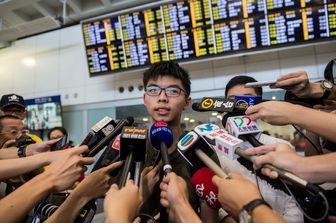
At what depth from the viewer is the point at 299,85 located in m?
0.94

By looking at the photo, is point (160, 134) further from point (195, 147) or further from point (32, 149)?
point (32, 149)

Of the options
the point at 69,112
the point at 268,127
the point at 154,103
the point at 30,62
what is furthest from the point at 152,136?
the point at 30,62

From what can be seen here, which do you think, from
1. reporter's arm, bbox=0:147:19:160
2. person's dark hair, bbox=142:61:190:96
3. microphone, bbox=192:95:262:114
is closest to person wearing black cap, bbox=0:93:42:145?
reporter's arm, bbox=0:147:19:160

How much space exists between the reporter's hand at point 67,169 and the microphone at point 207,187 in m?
0.37

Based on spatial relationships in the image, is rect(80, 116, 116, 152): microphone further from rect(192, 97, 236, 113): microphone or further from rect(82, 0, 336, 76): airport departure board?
rect(82, 0, 336, 76): airport departure board

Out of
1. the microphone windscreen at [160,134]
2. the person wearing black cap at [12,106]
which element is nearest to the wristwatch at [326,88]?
the microphone windscreen at [160,134]

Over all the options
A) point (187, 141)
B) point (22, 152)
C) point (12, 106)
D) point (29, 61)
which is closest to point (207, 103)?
point (187, 141)

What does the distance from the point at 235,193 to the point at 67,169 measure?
537 millimetres

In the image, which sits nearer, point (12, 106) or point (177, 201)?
point (177, 201)

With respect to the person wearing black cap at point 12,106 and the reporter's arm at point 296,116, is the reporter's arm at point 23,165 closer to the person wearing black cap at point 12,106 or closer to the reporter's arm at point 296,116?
the reporter's arm at point 296,116

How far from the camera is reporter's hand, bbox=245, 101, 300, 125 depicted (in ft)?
2.57

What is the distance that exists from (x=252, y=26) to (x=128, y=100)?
1.80m

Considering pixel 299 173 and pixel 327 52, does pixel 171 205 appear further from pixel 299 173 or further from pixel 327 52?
pixel 327 52

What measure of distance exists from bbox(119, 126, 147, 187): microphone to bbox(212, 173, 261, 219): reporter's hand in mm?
267
